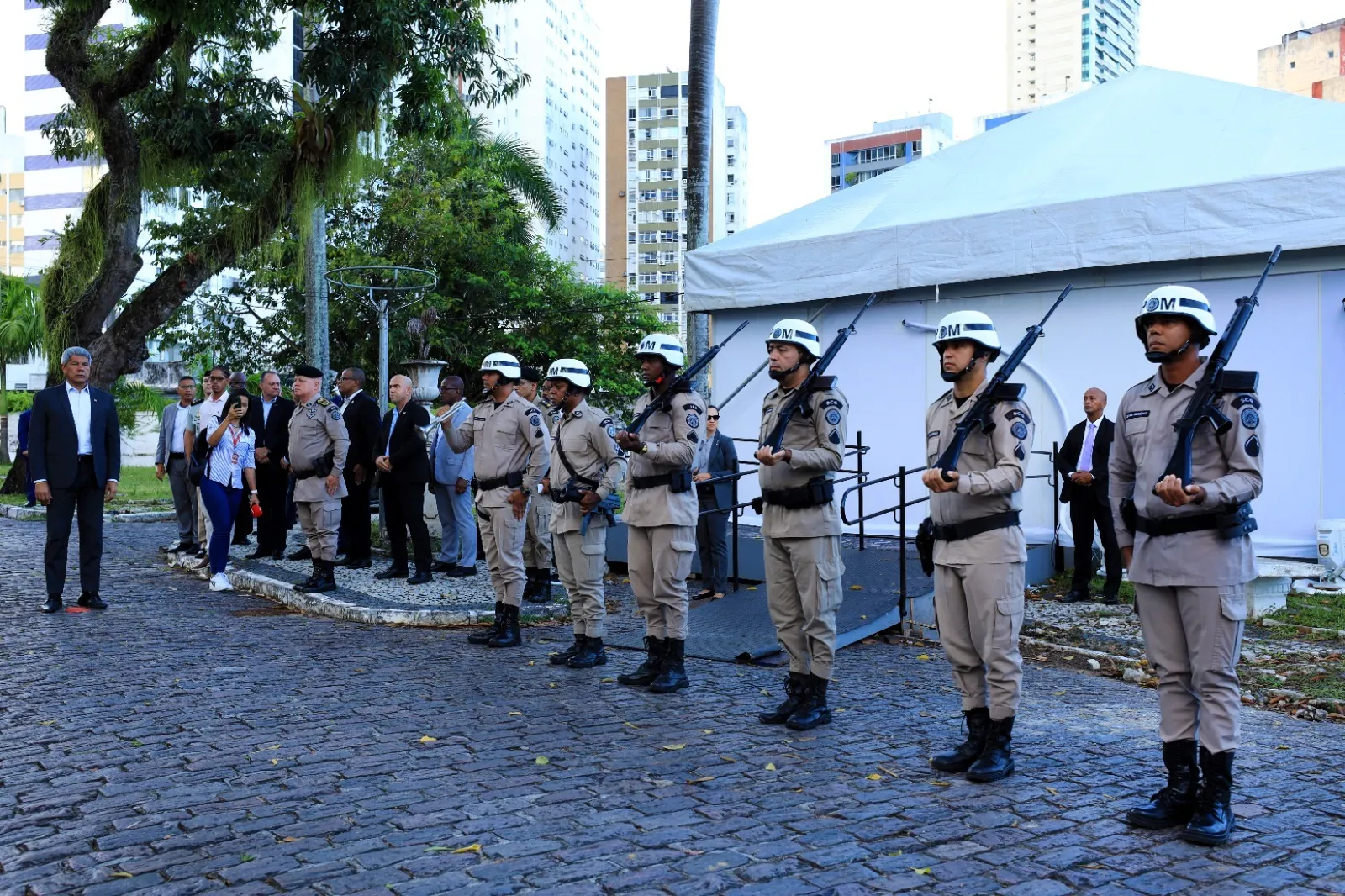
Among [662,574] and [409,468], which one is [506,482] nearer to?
[662,574]

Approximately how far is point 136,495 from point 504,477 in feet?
68.4

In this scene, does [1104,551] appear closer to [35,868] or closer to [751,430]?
[751,430]

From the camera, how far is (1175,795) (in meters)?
4.64

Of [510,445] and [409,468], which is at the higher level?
[510,445]

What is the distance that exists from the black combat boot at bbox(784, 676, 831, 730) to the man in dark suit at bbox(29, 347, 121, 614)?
617 centimetres

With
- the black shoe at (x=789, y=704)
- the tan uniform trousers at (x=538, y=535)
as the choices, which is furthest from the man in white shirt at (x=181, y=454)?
the black shoe at (x=789, y=704)

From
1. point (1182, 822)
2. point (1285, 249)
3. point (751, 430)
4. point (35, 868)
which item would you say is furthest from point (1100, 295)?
point (35, 868)

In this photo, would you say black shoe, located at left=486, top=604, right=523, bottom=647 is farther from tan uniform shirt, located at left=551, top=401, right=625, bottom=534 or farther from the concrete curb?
the concrete curb

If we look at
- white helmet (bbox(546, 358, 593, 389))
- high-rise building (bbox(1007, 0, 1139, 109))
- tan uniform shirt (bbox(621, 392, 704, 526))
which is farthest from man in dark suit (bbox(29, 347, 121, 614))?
high-rise building (bbox(1007, 0, 1139, 109))

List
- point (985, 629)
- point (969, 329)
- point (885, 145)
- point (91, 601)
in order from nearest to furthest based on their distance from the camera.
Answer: point (985, 629) < point (969, 329) < point (91, 601) < point (885, 145)

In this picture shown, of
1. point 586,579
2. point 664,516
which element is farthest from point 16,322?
point 664,516

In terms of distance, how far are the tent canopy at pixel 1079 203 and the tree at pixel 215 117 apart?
421cm

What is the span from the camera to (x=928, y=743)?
5.87m

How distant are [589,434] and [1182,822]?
14.6 ft
